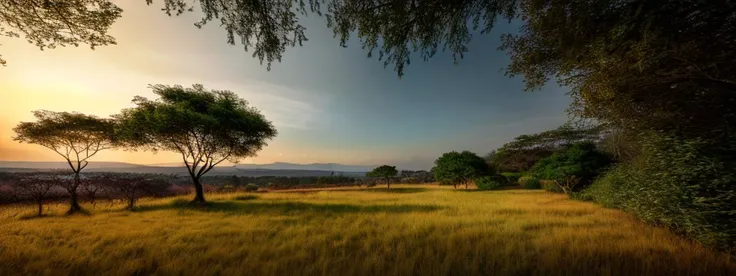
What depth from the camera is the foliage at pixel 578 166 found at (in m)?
19.1

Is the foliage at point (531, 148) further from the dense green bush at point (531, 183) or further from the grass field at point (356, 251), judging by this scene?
the grass field at point (356, 251)

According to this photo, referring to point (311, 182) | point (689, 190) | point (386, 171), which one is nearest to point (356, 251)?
Result: point (689, 190)

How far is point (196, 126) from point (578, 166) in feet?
96.8

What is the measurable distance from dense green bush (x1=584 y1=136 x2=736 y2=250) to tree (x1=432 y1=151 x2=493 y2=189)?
24467 millimetres

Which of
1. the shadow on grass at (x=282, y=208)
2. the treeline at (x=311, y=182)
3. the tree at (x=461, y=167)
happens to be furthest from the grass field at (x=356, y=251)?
the treeline at (x=311, y=182)

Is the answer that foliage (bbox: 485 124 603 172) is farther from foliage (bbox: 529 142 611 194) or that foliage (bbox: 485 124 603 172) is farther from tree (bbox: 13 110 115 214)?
tree (bbox: 13 110 115 214)

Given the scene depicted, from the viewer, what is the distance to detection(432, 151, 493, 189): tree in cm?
3225

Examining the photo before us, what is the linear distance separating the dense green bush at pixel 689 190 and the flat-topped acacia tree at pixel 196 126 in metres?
20.5

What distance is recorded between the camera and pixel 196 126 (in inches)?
637

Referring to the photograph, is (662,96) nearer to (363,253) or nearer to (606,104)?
(606,104)

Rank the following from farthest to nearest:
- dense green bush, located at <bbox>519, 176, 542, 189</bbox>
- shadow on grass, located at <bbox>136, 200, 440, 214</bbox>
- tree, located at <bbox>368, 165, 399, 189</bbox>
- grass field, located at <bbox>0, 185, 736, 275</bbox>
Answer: tree, located at <bbox>368, 165, 399, 189</bbox>, dense green bush, located at <bbox>519, 176, 542, 189</bbox>, shadow on grass, located at <bbox>136, 200, 440, 214</bbox>, grass field, located at <bbox>0, 185, 736, 275</bbox>

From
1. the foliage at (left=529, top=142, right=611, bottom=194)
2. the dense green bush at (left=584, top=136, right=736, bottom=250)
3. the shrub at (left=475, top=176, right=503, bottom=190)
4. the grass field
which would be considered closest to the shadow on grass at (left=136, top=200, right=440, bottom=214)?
the grass field

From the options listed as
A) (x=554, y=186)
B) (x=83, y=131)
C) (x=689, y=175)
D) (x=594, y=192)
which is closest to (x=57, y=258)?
(x=689, y=175)

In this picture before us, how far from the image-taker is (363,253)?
18.7 ft
